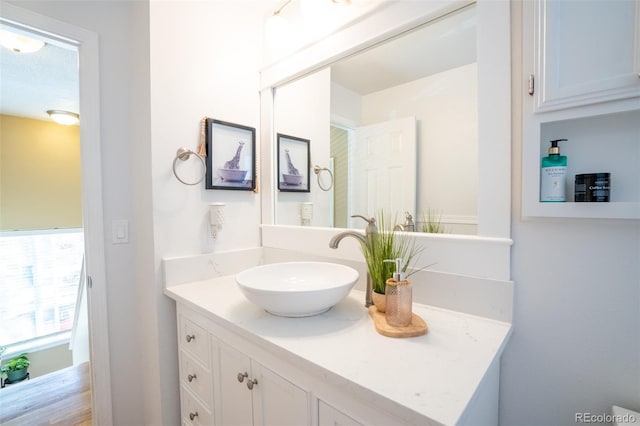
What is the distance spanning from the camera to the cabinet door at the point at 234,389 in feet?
3.00

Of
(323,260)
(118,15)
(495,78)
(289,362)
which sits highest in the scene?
(118,15)

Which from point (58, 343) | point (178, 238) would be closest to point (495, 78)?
point (178, 238)

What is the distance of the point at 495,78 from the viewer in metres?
0.89

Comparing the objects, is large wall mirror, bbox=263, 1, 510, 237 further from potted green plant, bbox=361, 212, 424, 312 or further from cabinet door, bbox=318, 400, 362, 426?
cabinet door, bbox=318, 400, 362, 426

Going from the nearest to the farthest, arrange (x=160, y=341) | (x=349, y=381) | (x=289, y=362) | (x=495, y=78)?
(x=349, y=381) < (x=289, y=362) < (x=495, y=78) < (x=160, y=341)

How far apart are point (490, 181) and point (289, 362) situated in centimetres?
84

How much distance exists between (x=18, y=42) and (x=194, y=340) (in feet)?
6.53

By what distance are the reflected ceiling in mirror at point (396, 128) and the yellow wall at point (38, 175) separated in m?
3.62

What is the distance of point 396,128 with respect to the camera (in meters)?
1.25

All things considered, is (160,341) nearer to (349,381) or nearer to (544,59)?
(349,381)

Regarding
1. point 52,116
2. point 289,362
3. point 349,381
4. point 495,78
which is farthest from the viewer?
point 52,116

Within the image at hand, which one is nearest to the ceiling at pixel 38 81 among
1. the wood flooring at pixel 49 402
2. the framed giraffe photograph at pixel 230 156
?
the framed giraffe photograph at pixel 230 156

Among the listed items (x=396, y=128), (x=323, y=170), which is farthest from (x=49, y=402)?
(x=396, y=128)

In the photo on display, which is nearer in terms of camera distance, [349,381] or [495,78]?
[349,381]
